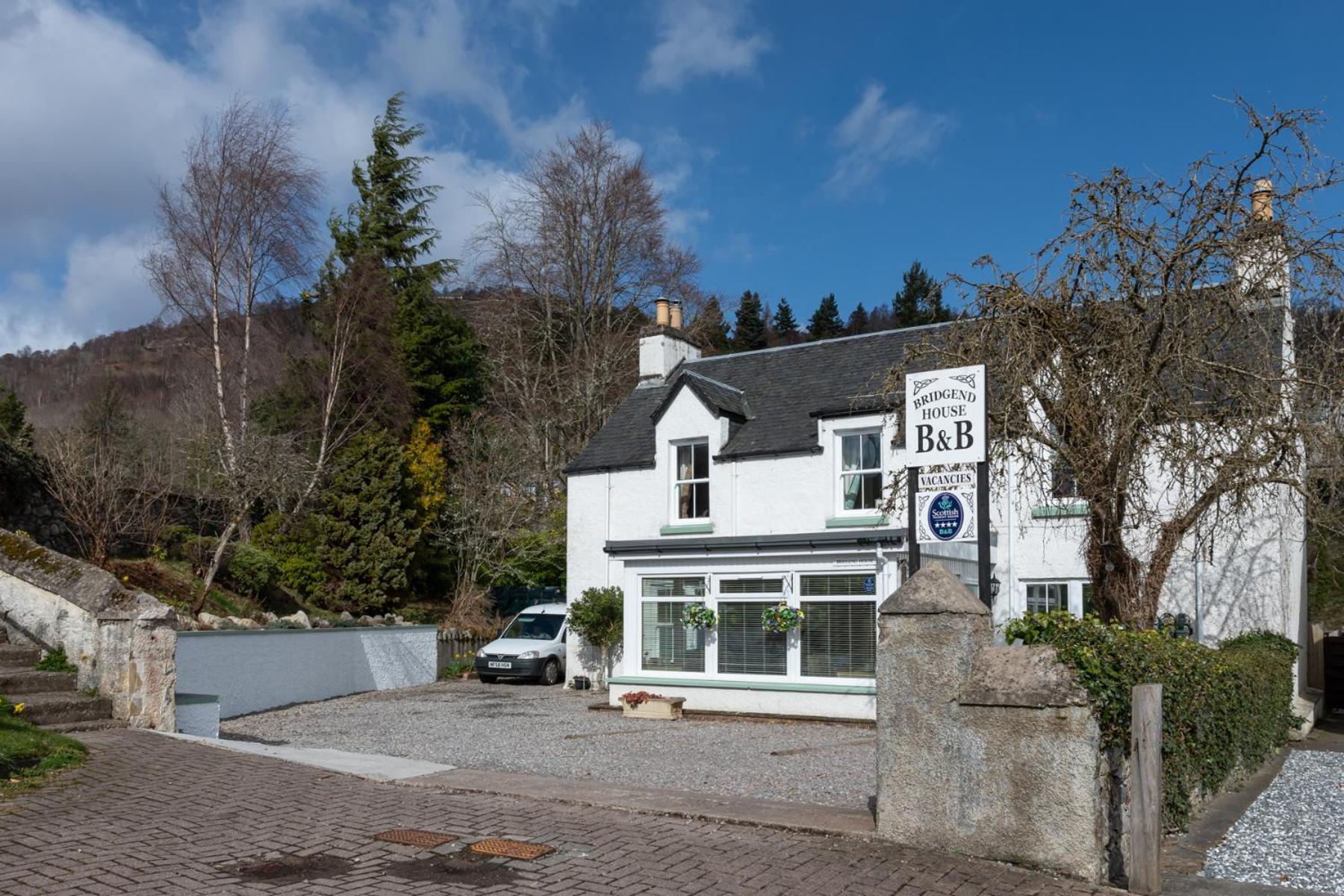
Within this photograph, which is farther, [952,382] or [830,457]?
[830,457]

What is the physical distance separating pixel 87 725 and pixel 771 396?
1408 centimetres

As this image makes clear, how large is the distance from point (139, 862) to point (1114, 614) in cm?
1011

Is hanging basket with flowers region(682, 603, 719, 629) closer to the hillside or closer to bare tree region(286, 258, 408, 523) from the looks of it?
bare tree region(286, 258, 408, 523)

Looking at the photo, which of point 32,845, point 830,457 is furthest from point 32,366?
point 32,845

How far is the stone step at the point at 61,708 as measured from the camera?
10539mm

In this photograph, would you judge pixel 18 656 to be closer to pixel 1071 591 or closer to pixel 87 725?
pixel 87 725

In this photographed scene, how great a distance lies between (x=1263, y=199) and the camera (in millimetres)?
10977

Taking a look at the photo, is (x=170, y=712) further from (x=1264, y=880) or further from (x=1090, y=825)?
(x=1264, y=880)

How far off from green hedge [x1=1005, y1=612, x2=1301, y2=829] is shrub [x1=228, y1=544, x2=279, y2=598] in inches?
771

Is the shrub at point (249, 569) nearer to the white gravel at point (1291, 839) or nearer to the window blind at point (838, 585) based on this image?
the window blind at point (838, 585)

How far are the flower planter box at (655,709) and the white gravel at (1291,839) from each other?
9614 mm

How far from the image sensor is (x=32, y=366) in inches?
2662

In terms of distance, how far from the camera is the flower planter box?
1864 centimetres

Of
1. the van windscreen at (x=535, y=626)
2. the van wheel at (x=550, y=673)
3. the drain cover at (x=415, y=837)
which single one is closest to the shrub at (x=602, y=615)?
the van wheel at (x=550, y=673)
